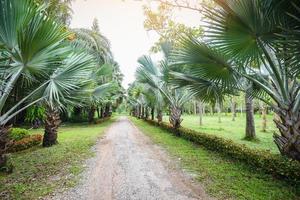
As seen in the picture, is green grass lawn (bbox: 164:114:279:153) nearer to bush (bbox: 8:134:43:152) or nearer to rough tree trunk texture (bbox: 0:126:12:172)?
rough tree trunk texture (bbox: 0:126:12:172)

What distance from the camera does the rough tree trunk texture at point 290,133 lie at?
5.36m

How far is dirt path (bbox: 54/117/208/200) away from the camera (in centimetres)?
517

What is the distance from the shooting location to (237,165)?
715 cm

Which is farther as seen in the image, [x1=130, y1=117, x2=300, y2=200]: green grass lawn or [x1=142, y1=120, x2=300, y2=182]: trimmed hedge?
[x1=142, y1=120, x2=300, y2=182]: trimmed hedge

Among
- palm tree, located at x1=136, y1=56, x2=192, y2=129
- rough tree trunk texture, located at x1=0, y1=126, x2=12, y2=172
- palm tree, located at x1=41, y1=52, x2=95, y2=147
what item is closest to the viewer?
rough tree trunk texture, located at x1=0, y1=126, x2=12, y2=172

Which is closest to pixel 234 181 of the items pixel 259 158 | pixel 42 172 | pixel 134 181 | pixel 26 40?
pixel 259 158

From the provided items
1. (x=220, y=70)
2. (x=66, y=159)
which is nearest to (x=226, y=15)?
(x=220, y=70)

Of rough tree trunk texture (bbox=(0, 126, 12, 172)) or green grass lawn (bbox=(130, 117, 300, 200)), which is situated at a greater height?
rough tree trunk texture (bbox=(0, 126, 12, 172))

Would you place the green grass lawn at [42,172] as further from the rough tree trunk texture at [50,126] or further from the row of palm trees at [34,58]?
the rough tree trunk texture at [50,126]

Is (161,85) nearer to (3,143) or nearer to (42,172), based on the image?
(42,172)

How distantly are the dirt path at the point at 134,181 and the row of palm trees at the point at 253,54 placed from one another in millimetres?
2359

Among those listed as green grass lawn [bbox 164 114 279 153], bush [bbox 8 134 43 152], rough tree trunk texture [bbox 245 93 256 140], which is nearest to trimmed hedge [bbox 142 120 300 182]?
green grass lawn [bbox 164 114 279 153]

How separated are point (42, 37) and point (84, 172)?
11.7 ft

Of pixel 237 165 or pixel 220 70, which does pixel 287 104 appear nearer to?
pixel 220 70
